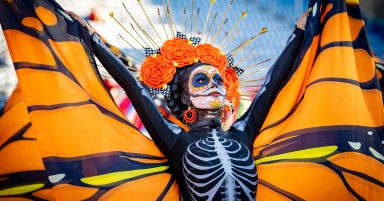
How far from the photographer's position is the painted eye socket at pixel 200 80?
2441mm

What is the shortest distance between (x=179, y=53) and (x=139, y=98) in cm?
46

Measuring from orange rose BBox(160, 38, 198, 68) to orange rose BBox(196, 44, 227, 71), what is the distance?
5 centimetres

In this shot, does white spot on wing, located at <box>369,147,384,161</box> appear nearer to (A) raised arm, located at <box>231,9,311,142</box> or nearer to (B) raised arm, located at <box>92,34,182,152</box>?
(A) raised arm, located at <box>231,9,311,142</box>

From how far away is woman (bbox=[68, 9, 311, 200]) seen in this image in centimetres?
209

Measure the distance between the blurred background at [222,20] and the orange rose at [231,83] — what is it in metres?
0.11

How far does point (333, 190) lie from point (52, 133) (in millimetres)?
1385

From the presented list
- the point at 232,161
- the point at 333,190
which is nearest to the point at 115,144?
the point at 232,161

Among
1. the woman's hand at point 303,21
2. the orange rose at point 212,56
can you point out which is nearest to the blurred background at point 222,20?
the orange rose at point 212,56

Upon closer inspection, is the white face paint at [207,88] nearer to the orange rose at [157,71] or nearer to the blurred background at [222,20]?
the orange rose at [157,71]

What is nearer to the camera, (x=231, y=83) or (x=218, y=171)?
(x=218, y=171)

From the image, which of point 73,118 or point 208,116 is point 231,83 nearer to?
point 208,116

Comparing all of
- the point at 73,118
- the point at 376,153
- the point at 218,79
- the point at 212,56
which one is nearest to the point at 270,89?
the point at 218,79

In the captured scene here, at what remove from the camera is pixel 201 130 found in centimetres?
234

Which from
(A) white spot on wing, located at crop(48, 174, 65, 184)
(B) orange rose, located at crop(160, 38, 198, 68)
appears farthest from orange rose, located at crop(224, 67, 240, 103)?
(A) white spot on wing, located at crop(48, 174, 65, 184)
